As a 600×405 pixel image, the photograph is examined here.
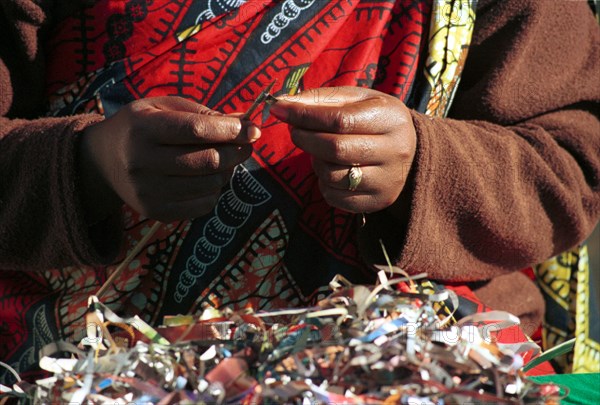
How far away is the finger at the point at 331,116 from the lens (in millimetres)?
733

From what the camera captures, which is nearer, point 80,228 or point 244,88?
point 80,228

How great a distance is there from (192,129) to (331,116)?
0.15 meters

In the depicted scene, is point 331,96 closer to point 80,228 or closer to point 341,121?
point 341,121

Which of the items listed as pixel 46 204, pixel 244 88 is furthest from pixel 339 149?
pixel 46 204

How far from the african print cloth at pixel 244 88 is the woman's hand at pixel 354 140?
15 centimetres

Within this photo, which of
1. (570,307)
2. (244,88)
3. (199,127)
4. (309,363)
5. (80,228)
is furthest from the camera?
(570,307)

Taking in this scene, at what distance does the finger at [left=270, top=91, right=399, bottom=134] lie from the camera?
28.9 inches

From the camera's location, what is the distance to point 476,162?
90 centimetres

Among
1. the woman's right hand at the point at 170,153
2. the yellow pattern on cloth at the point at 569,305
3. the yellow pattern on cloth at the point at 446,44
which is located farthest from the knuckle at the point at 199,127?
the yellow pattern on cloth at the point at 569,305

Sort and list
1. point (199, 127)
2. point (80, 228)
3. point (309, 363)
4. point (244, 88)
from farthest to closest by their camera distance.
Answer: point (244, 88) → point (80, 228) → point (199, 127) → point (309, 363)

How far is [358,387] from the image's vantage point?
17.9 inches

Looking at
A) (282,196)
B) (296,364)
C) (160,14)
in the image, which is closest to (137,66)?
(160,14)

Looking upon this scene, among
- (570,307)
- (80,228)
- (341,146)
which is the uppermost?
(341,146)

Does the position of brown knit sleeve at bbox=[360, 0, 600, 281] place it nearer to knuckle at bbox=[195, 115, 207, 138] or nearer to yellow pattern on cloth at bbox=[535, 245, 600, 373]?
yellow pattern on cloth at bbox=[535, 245, 600, 373]
